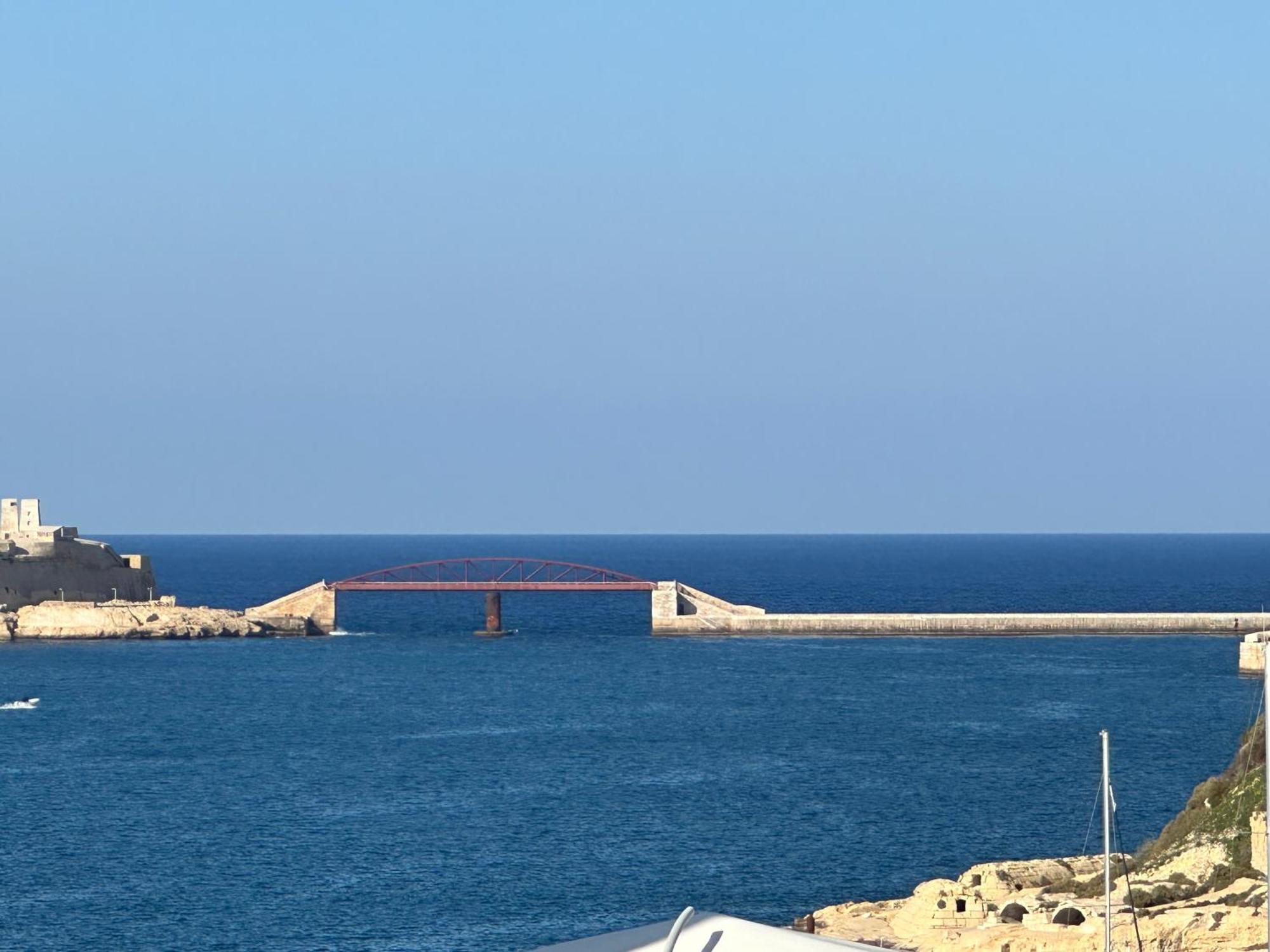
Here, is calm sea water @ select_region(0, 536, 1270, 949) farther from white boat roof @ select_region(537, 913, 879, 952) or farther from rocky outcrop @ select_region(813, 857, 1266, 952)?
white boat roof @ select_region(537, 913, 879, 952)

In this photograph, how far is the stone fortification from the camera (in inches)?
4850

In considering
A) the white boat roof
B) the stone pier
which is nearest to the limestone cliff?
the white boat roof

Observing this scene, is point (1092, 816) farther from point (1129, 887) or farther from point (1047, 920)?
point (1047, 920)

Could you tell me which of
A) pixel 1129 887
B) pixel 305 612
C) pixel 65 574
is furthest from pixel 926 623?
pixel 1129 887

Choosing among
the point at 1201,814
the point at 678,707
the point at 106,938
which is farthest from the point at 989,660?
the point at 106,938

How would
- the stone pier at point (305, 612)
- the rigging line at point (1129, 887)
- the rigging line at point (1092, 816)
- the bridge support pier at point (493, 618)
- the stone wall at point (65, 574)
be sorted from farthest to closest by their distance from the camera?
the stone pier at point (305, 612), the bridge support pier at point (493, 618), the stone wall at point (65, 574), the rigging line at point (1092, 816), the rigging line at point (1129, 887)

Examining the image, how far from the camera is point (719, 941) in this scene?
20250mm

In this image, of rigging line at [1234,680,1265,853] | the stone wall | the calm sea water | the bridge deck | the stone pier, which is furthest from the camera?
the stone pier

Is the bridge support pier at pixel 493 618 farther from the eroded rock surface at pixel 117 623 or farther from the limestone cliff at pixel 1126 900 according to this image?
the limestone cliff at pixel 1126 900

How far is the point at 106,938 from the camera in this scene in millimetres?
43000

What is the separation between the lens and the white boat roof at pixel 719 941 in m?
20.1

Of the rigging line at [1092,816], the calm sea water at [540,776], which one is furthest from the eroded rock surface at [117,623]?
the rigging line at [1092,816]

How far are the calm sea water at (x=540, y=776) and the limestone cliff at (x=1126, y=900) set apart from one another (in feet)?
14.7

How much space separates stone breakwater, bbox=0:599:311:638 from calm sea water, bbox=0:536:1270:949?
464cm
